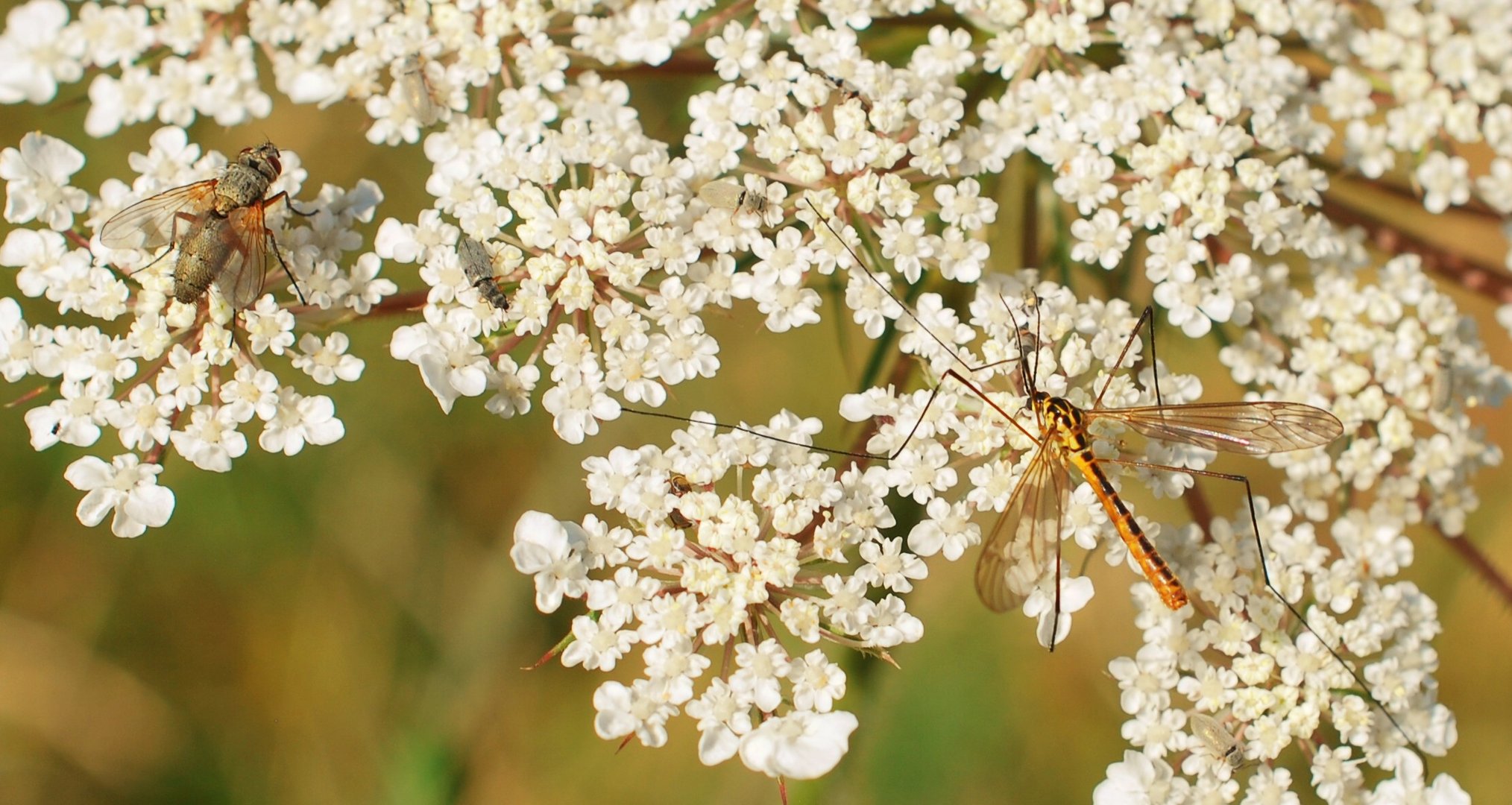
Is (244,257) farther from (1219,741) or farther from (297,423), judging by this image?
(1219,741)

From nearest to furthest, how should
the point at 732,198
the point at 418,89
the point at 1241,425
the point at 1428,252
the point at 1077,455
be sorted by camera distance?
1. the point at 1077,455
2. the point at 732,198
3. the point at 1241,425
4. the point at 418,89
5. the point at 1428,252

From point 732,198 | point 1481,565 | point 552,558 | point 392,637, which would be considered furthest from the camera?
point 392,637

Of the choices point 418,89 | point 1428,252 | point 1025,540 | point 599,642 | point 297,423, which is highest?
point 1428,252

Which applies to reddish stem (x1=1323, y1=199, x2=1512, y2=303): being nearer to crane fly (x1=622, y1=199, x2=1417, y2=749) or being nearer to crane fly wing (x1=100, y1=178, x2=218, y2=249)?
crane fly (x1=622, y1=199, x2=1417, y2=749)

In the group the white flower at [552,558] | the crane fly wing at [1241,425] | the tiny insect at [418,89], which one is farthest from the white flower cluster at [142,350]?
the crane fly wing at [1241,425]

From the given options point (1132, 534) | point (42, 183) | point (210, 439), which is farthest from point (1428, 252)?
point (42, 183)

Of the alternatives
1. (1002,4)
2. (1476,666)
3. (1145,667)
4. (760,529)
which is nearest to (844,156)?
(1002,4)

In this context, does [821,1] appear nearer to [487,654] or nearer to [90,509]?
[90,509]

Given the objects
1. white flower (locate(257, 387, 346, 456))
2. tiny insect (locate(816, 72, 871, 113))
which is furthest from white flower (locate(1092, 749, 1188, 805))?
white flower (locate(257, 387, 346, 456))
